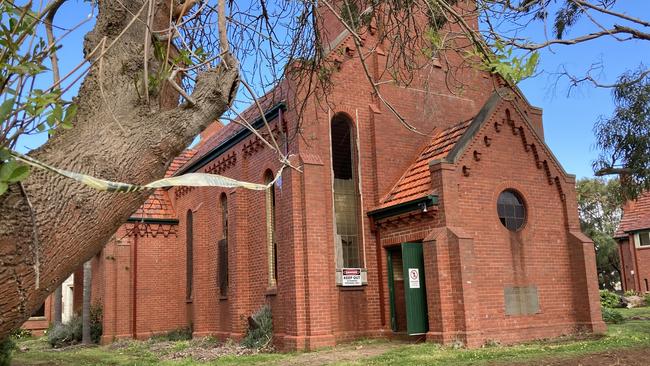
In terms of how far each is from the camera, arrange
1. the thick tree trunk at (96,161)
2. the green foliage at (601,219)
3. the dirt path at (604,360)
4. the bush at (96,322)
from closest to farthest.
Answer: the thick tree trunk at (96,161) < the dirt path at (604,360) < the bush at (96,322) < the green foliage at (601,219)

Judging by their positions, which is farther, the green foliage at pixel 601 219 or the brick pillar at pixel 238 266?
the green foliage at pixel 601 219

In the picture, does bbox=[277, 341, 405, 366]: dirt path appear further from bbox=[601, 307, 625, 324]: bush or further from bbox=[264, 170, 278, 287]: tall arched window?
bbox=[601, 307, 625, 324]: bush

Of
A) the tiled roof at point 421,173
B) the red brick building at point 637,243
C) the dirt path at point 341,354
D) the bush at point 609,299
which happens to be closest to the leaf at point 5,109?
the dirt path at point 341,354

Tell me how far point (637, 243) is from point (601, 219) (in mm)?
22422

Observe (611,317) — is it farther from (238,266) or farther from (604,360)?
(238,266)

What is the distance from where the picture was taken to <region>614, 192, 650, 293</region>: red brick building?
42719 millimetres

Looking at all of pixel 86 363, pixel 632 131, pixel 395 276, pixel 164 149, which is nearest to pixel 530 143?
pixel 632 131

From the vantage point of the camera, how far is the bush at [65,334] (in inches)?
963

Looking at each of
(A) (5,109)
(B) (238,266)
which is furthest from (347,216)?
(A) (5,109)

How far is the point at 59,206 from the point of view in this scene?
11.0ft

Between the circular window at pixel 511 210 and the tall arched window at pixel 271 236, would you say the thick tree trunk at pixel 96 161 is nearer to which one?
the circular window at pixel 511 210

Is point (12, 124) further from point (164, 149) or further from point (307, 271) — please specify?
point (307, 271)

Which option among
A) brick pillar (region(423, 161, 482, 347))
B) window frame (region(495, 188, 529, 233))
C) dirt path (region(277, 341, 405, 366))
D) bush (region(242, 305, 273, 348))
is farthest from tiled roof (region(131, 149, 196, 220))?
window frame (region(495, 188, 529, 233))

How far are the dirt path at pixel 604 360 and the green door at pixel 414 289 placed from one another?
4.47 m
